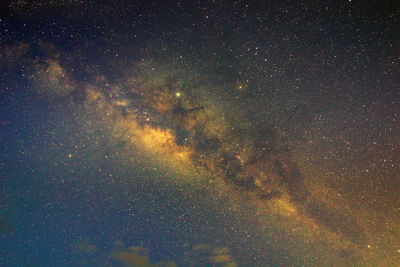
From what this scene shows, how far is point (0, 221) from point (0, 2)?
81.5ft

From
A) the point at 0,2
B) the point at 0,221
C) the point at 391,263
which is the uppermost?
the point at 0,221

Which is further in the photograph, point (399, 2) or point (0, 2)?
point (0, 2)

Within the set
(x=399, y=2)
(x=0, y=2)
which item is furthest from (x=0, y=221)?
(x=399, y=2)

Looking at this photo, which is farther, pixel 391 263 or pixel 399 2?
pixel 391 263

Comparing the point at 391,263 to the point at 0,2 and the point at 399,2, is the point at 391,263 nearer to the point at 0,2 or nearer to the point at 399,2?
the point at 399,2

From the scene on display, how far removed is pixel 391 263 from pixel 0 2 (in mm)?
23652

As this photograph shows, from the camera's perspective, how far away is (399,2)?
5805 millimetres

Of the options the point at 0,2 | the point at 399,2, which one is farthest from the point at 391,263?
the point at 0,2

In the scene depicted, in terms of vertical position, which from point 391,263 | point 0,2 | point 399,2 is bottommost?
point 391,263

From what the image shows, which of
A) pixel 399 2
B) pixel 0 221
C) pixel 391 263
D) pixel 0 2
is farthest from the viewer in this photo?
pixel 0 221

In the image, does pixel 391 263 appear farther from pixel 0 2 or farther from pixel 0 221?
pixel 0 221

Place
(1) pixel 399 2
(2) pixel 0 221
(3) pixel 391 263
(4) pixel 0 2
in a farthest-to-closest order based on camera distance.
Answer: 1. (2) pixel 0 221
2. (3) pixel 391 263
3. (4) pixel 0 2
4. (1) pixel 399 2

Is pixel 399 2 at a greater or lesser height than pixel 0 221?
lesser

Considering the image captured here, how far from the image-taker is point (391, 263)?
15.5m
